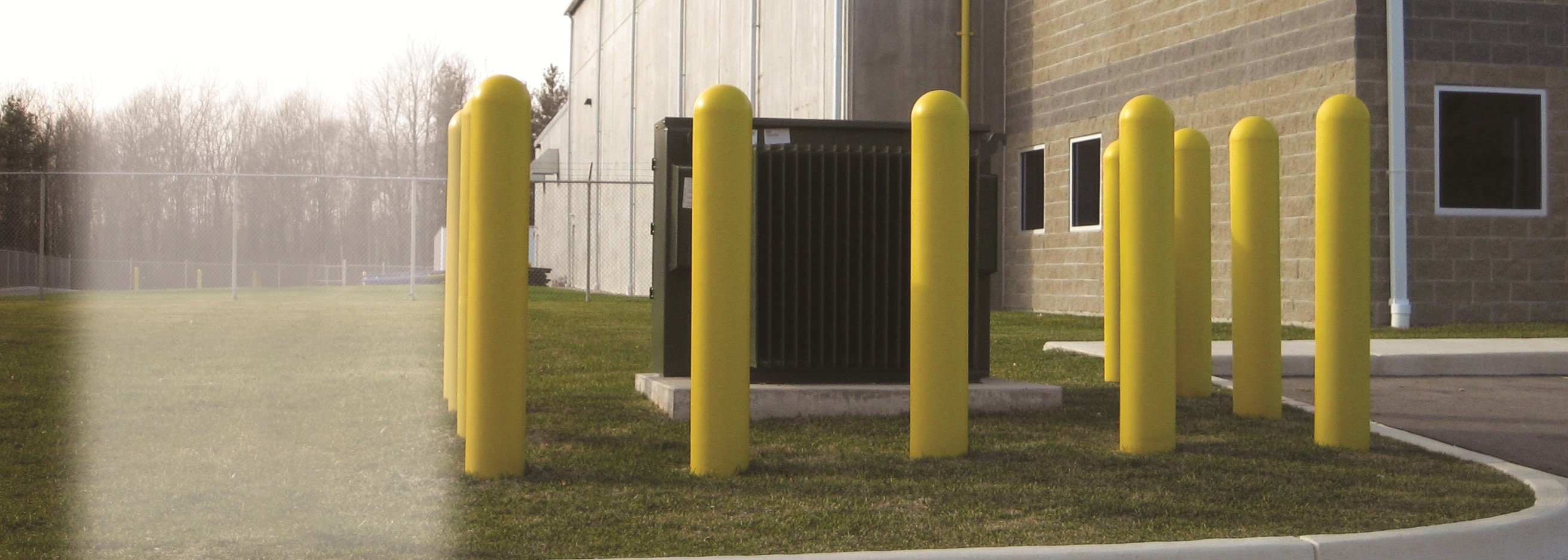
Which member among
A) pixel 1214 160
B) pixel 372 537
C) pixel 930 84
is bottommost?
pixel 372 537

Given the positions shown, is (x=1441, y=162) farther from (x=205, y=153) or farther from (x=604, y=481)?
(x=205, y=153)

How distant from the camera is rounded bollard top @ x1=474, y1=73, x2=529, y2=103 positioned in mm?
4773

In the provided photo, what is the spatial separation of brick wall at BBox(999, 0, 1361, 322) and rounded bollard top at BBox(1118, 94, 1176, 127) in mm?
9161

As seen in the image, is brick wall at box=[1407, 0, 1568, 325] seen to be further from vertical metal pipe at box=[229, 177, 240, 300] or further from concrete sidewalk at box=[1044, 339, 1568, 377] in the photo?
vertical metal pipe at box=[229, 177, 240, 300]

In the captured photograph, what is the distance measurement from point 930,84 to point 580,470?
1519cm

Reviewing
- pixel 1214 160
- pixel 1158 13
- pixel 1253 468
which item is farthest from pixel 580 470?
pixel 1158 13

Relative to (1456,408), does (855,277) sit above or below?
above

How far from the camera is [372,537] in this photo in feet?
13.3

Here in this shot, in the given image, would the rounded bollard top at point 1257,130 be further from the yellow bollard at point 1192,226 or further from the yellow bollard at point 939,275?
the yellow bollard at point 939,275

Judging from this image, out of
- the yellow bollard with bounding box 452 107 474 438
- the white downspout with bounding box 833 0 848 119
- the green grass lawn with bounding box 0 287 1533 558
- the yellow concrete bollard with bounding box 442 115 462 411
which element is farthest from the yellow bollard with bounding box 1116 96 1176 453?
the white downspout with bounding box 833 0 848 119

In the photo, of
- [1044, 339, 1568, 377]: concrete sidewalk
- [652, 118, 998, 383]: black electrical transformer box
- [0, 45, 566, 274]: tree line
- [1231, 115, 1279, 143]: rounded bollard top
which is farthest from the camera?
[1044, 339, 1568, 377]: concrete sidewalk

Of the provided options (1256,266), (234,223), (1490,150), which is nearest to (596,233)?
(1490,150)

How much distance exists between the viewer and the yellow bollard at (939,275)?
17.4ft

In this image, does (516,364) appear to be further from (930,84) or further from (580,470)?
(930,84)
